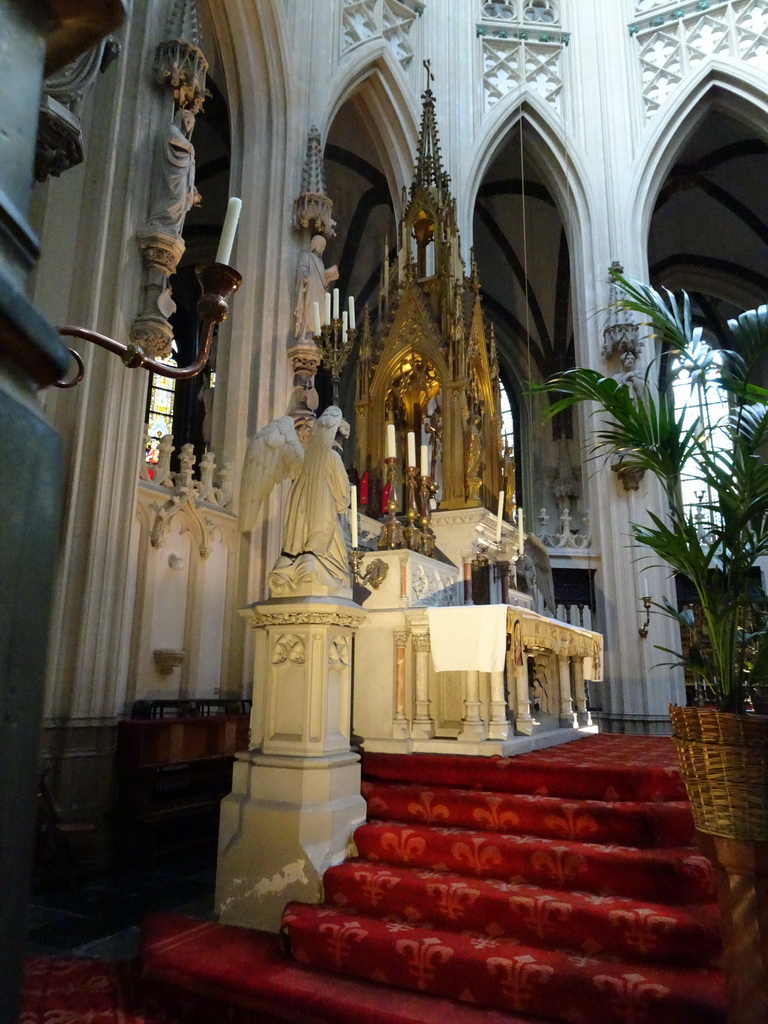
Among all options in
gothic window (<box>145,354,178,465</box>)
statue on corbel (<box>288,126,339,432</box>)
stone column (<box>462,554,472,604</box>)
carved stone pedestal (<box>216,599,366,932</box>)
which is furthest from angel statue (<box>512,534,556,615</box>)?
gothic window (<box>145,354,178,465</box>)

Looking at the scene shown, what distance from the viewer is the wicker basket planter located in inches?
73.6

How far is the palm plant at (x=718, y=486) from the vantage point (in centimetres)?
205

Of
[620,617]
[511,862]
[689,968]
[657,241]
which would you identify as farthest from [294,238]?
[657,241]

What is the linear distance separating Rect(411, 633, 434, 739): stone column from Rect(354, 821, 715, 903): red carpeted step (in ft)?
3.34

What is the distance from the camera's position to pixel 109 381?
517cm

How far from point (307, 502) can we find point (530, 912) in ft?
6.74

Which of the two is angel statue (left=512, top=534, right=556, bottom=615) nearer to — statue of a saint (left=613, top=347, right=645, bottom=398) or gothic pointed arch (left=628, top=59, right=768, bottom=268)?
statue of a saint (left=613, top=347, right=645, bottom=398)

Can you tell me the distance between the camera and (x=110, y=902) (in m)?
3.66

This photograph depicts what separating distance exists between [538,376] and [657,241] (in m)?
3.82

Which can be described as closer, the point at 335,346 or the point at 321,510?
the point at 321,510

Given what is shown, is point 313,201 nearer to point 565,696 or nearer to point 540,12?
point 565,696

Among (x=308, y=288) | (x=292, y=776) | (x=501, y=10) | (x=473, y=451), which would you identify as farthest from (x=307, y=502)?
(x=501, y=10)

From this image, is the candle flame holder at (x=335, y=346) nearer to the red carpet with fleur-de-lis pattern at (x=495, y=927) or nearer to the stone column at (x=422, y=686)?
the stone column at (x=422, y=686)

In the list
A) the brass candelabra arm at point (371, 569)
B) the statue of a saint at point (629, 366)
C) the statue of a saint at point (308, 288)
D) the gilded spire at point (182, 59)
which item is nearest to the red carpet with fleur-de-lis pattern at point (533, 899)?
the brass candelabra arm at point (371, 569)
